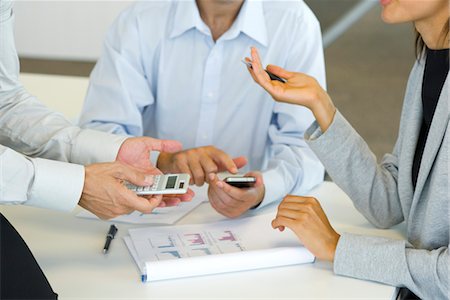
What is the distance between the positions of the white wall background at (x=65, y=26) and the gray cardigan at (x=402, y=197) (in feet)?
5.41

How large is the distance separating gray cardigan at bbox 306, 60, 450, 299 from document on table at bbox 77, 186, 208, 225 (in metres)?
0.33

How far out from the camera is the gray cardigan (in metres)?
1.65

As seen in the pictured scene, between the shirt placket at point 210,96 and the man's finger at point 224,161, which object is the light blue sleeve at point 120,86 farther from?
the man's finger at point 224,161

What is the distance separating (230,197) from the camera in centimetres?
193

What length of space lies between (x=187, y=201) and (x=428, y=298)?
2.11ft

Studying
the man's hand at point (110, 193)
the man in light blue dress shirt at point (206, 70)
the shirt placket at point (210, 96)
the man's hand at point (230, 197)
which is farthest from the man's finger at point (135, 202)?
the shirt placket at point (210, 96)

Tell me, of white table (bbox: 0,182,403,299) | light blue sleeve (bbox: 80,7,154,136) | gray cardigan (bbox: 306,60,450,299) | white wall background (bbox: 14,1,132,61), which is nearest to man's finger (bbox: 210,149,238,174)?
gray cardigan (bbox: 306,60,450,299)

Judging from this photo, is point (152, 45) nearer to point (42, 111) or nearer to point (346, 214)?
point (42, 111)

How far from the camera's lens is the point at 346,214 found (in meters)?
→ 2.03

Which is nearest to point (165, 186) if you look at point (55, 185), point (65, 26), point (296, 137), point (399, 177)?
point (55, 185)

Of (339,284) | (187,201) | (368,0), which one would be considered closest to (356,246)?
(339,284)

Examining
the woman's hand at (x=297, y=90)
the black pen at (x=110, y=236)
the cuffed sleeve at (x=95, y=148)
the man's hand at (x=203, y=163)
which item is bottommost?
the black pen at (x=110, y=236)

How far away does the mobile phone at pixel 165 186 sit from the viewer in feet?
5.79

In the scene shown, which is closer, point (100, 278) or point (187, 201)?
point (100, 278)
